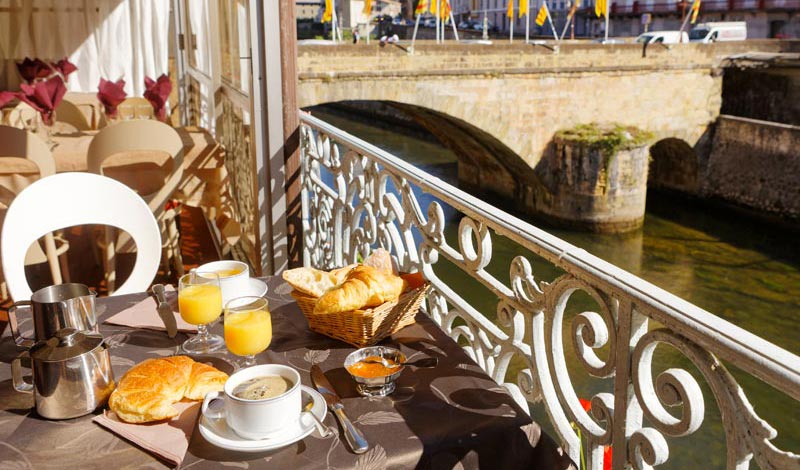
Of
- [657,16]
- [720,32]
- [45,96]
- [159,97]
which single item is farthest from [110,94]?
[657,16]

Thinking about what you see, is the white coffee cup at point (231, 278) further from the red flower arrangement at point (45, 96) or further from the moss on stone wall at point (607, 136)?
the moss on stone wall at point (607, 136)

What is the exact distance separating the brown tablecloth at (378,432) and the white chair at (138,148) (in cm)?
185

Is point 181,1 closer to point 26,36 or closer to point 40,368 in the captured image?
point 26,36

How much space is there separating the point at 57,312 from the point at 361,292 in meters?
0.55

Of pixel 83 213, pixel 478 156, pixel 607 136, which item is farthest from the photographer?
pixel 478 156

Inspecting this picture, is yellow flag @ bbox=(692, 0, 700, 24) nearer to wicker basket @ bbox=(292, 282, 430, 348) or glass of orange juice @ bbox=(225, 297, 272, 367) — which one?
wicker basket @ bbox=(292, 282, 430, 348)

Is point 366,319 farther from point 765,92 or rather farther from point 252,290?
point 765,92

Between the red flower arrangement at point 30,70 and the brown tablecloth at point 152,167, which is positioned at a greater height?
the red flower arrangement at point 30,70

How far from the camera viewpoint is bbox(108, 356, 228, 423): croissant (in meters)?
1.12

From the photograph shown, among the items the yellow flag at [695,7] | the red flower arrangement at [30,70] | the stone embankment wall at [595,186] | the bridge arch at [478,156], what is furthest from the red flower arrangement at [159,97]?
the yellow flag at [695,7]

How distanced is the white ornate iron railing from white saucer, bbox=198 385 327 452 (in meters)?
0.42

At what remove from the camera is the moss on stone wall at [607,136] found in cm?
1308

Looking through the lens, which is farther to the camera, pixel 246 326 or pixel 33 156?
pixel 33 156

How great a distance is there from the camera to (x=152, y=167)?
11.2 feet
